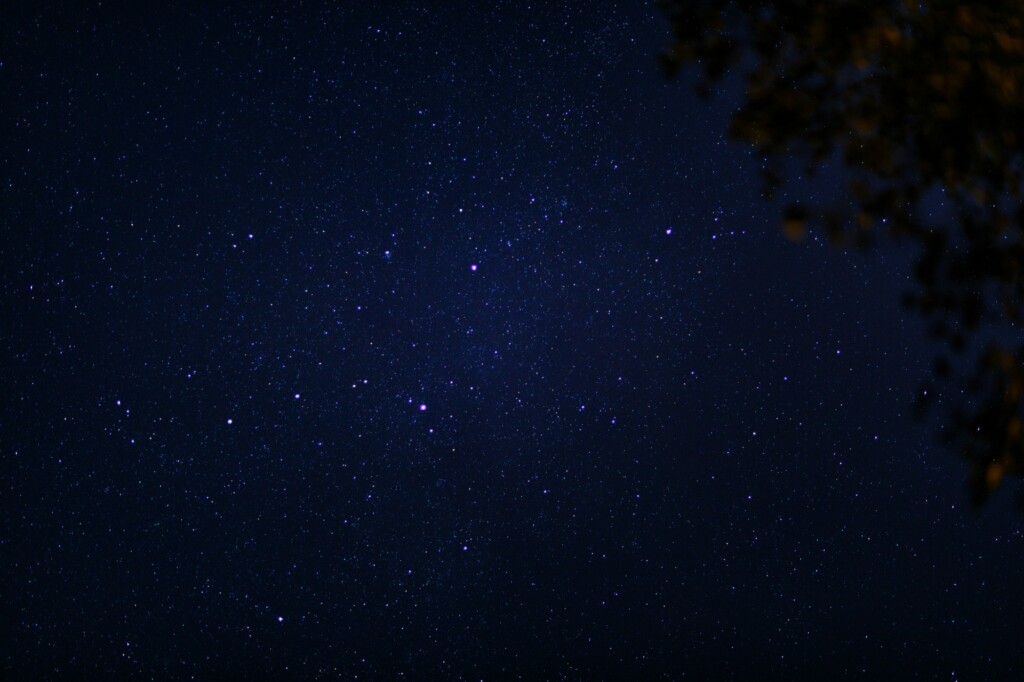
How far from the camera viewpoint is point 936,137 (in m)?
1.08

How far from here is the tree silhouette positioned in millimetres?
1070

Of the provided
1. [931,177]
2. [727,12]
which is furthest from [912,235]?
[727,12]

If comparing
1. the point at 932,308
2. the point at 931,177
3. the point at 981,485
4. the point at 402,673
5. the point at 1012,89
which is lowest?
the point at 402,673

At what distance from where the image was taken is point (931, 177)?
43.1 inches

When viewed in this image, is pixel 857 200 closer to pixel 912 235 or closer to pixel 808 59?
pixel 912 235

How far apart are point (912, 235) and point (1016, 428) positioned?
298 millimetres

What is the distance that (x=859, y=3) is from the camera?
1.14 m

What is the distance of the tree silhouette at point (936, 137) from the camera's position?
3.51ft

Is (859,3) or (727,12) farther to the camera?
(727,12)

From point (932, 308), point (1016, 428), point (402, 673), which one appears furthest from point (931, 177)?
point (402, 673)

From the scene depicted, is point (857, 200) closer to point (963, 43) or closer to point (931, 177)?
point (931, 177)

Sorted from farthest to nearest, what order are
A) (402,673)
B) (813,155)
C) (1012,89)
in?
(402,673) < (813,155) < (1012,89)

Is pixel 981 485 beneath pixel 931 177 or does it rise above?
beneath

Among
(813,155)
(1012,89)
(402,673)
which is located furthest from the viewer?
(402,673)
